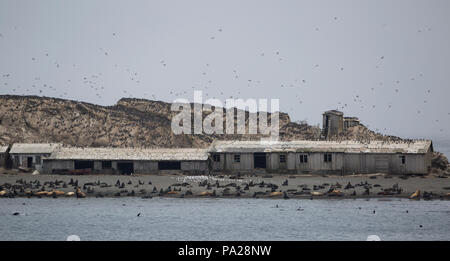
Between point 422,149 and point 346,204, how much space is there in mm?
17141

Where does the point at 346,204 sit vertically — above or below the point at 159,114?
below

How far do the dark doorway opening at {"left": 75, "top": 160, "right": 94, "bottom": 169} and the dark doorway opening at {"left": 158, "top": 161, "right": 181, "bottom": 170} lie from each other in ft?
24.1

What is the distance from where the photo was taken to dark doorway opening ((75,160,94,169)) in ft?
277

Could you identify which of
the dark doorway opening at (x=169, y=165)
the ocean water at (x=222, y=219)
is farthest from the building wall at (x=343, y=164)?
the ocean water at (x=222, y=219)

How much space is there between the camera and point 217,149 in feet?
274

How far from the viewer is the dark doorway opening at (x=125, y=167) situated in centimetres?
8400

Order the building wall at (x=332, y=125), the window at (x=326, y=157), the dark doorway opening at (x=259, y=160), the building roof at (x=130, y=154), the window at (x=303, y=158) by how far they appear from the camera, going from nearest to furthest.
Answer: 1. the window at (x=326, y=157)
2. the window at (x=303, y=158)
3. the building roof at (x=130, y=154)
4. the dark doorway opening at (x=259, y=160)
5. the building wall at (x=332, y=125)

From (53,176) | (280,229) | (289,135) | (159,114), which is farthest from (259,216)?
(159,114)

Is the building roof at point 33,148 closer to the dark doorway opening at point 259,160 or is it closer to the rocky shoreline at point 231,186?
the rocky shoreline at point 231,186

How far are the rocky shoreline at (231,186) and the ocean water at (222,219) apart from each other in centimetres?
82

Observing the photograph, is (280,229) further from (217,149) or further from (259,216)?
(217,149)

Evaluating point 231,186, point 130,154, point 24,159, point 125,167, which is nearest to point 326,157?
point 231,186

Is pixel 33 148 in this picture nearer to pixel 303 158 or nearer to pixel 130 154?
pixel 130 154

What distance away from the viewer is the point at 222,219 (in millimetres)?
58844
